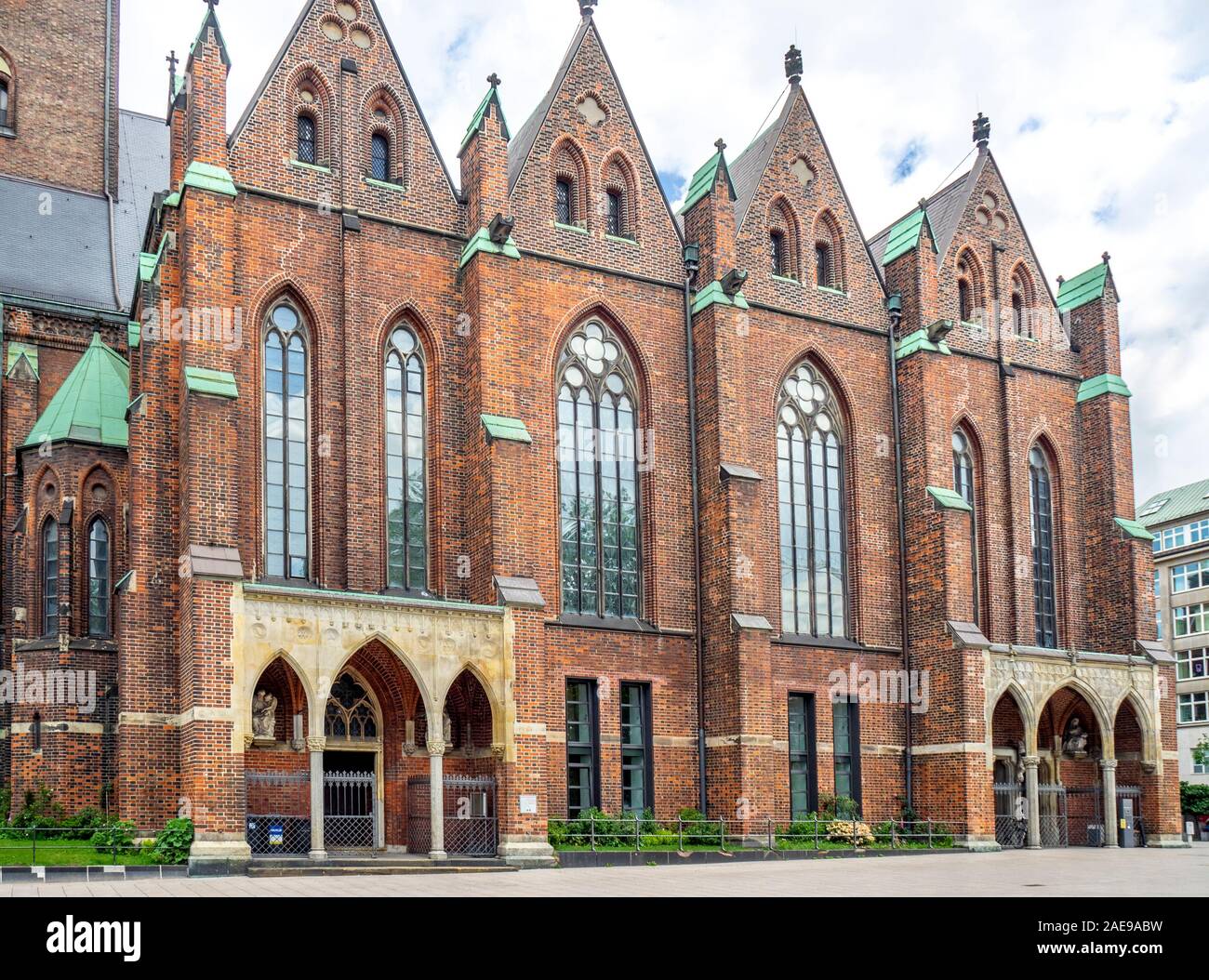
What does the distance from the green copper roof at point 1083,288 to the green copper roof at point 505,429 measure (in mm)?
18552

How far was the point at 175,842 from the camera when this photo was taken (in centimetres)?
2208

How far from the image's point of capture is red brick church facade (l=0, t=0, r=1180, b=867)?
24.9 meters

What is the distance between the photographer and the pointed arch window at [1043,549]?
36188 millimetres

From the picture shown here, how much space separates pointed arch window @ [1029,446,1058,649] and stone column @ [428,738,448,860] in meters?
17.9

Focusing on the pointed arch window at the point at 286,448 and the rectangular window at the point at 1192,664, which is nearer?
the pointed arch window at the point at 286,448

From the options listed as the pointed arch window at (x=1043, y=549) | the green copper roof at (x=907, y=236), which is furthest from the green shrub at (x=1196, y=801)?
the green copper roof at (x=907, y=236)

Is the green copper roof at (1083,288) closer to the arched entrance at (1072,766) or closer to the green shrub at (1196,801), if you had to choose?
the arched entrance at (1072,766)

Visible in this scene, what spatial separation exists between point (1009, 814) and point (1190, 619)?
4438cm

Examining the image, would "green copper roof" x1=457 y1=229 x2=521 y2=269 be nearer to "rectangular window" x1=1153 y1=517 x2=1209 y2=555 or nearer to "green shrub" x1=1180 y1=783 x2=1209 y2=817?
"green shrub" x1=1180 y1=783 x2=1209 y2=817

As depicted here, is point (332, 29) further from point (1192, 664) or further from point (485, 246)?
point (1192, 664)

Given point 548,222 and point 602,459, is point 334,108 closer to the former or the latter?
point 548,222

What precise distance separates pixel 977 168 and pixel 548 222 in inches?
526

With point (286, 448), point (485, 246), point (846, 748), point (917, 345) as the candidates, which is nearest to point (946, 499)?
point (917, 345)

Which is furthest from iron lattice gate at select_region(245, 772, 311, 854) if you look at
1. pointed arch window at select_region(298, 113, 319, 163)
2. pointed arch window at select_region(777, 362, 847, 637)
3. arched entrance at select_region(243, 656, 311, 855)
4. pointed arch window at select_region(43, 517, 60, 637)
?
pointed arch window at select_region(298, 113, 319, 163)
